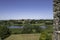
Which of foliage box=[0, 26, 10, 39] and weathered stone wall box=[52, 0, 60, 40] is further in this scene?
foliage box=[0, 26, 10, 39]

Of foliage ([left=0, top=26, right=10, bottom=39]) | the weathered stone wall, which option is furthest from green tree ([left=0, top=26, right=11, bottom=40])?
the weathered stone wall

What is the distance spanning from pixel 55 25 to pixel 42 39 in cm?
1797

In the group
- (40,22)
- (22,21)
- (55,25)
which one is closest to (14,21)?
(22,21)

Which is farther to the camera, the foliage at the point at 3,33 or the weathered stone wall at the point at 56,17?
the foliage at the point at 3,33

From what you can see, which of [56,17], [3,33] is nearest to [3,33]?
[3,33]

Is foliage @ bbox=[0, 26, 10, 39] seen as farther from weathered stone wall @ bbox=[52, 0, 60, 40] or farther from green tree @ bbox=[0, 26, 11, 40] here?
weathered stone wall @ bbox=[52, 0, 60, 40]

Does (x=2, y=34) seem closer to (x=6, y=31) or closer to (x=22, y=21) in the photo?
(x=6, y=31)

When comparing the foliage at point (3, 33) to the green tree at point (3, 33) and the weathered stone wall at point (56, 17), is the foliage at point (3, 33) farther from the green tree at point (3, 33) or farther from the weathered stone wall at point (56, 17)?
the weathered stone wall at point (56, 17)

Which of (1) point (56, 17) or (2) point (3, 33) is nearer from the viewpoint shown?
(1) point (56, 17)

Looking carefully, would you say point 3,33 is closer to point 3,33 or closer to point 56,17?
point 3,33

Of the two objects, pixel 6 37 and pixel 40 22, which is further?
pixel 40 22

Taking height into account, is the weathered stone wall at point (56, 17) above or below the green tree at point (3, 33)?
above

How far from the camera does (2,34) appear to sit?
33.1m

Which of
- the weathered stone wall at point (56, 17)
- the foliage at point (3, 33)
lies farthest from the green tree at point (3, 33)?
the weathered stone wall at point (56, 17)
